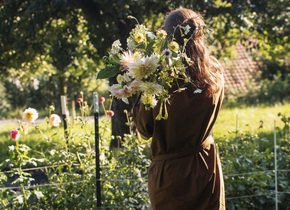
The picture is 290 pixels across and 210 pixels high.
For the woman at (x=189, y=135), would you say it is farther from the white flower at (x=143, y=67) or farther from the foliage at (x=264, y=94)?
the foliage at (x=264, y=94)

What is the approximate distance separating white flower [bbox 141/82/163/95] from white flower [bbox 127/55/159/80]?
41 millimetres

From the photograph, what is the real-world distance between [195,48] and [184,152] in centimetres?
57

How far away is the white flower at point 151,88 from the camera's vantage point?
136 cm

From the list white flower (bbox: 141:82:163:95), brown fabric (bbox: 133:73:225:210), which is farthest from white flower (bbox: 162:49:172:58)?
brown fabric (bbox: 133:73:225:210)

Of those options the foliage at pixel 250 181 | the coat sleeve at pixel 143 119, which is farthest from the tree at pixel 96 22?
the coat sleeve at pixel 143 119

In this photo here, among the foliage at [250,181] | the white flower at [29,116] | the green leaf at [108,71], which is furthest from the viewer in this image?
the foliage at [250,181]

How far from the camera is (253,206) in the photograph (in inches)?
122

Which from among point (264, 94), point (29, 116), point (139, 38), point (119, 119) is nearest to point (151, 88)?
point (139, 38)

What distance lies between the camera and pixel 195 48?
160 cm

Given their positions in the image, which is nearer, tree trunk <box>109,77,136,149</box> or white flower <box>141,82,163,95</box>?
white flower <box>141,82,163,95</box>

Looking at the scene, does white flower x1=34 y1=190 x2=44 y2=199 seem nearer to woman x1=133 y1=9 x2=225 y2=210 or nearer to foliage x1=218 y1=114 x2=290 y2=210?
woman x1=133 y1=9 x2=225 y2=210

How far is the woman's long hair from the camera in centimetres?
156

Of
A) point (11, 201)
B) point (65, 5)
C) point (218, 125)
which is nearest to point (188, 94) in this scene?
point (11, 201)

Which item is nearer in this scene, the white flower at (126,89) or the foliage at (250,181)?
the white flower at (126,89)
